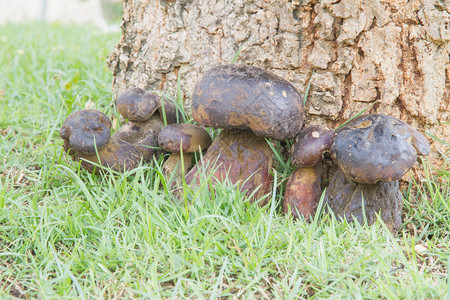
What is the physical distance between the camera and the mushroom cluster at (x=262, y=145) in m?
2.26

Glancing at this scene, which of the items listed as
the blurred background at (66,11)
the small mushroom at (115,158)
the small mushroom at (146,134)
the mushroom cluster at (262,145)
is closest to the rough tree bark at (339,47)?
the mushroom cluster at (262,145)

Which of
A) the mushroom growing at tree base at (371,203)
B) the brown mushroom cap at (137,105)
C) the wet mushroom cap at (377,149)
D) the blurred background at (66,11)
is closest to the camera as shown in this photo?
the wet mushroom cap at (377,149)

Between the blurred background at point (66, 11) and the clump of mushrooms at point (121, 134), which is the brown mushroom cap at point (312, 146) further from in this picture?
the blurred background at point (66, 11)

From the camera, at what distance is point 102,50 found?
5.35 m

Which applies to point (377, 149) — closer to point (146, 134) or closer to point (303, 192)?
point (303, 192)

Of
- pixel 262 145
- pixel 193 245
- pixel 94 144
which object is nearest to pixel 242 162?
pixel 262 145

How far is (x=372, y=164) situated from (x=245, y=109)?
2.44 ft

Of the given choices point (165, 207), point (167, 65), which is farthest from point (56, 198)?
point (167, 65)

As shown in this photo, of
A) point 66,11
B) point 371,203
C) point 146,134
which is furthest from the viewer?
point 66,11

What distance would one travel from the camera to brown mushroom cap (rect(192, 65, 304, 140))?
235 centimetres

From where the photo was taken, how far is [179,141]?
268cm

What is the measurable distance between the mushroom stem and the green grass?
98 millimetres

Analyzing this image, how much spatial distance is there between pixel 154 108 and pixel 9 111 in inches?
66.7

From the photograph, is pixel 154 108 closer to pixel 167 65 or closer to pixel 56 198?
pixel 167 65
